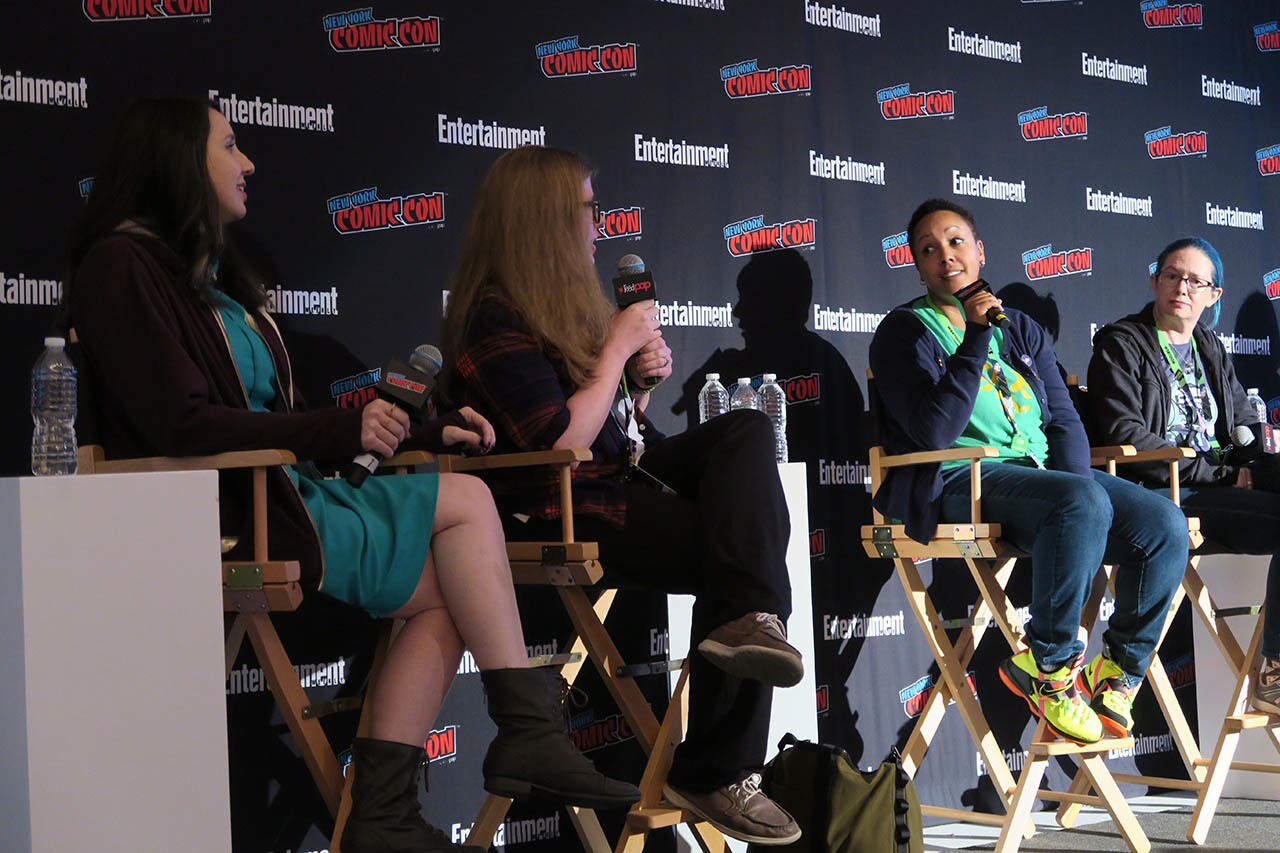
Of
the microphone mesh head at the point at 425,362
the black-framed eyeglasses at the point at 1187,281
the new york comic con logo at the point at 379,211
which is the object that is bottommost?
the microphone mesh head at the point at 425,362

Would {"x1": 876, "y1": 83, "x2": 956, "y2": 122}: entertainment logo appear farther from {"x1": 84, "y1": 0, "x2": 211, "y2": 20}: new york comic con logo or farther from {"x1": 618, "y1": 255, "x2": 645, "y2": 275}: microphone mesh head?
{"x1": 84, "y1": 0, "x2": 211, "y2": 20}: new york comic con logo

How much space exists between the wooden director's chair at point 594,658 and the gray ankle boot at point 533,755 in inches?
13.9

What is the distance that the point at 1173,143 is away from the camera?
15.7ft

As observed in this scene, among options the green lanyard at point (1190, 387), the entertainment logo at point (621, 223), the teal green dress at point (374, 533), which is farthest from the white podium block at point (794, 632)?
the green lanyard at point (1190, 387)

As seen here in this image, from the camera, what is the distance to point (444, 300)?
10.6 feet

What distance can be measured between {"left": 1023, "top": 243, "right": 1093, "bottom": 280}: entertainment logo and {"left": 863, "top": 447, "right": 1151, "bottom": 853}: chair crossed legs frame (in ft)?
3.93

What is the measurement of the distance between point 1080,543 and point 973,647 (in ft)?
1.77

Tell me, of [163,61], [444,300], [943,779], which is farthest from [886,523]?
[163,61]

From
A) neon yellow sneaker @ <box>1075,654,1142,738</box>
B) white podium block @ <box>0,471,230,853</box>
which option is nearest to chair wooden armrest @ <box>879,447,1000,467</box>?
neon yellow sneaker @ <box>1075,654,1142,738</box>

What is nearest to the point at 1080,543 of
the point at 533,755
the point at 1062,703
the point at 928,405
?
the point at 1062,703

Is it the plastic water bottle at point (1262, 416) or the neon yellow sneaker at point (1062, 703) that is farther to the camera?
the plastic water bottle at point (1262, 416)

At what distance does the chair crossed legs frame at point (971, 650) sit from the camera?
3.17m

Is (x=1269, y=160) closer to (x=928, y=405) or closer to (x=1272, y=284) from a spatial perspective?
(x=1272, y=284)

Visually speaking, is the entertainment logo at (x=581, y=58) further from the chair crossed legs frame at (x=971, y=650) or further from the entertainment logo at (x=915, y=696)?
the entertainment logo at (x=915, y=696)
